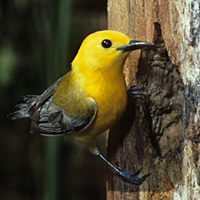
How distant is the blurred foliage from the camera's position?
7.44ft

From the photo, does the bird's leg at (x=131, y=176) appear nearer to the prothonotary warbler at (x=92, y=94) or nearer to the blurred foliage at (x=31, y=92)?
the prothonotary warbler at (x=92, y=94)

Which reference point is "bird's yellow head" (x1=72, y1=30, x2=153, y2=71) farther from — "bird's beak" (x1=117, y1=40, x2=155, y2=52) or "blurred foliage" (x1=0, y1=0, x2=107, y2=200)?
"blurred foliage" (x1=0, y1=0, x2=107, y2=200)

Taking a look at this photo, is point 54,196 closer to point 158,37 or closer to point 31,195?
point 31,195

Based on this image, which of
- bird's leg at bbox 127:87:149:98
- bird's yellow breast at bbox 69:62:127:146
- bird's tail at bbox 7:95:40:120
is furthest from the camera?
bird's tail at bbox 7:95:40:120

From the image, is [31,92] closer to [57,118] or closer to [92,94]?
[57,118]

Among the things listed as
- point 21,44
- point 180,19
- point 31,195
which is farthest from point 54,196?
point 180,19

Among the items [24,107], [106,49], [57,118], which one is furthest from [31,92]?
[106,49]

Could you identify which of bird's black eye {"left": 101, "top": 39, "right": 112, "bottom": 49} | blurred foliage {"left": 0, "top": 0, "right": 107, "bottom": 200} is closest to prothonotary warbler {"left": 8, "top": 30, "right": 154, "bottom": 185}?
bird's black eye {"left": 101, "top": 39, "right": 112, "bottom": 49}

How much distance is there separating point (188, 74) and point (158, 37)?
8.3 inches

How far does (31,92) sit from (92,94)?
1.26m

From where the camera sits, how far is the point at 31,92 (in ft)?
7.62

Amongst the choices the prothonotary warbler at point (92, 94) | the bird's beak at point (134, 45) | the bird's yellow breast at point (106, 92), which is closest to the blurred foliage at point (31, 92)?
the prothonotary warbler at point (92, 94)

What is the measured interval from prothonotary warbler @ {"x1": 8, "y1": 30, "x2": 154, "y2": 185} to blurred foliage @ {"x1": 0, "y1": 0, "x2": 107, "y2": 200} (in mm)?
850

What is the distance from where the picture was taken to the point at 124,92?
3.90 feet
